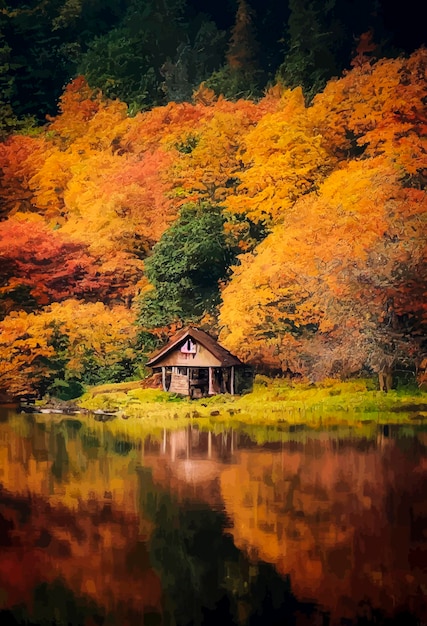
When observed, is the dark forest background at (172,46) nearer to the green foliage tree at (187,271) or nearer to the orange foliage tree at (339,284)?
the orange foliage tree at (339,284)

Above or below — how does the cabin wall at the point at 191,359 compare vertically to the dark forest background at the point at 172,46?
below

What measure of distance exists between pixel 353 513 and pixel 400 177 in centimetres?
777

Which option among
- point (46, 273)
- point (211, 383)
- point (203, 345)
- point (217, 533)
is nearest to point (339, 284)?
point (203, 345)

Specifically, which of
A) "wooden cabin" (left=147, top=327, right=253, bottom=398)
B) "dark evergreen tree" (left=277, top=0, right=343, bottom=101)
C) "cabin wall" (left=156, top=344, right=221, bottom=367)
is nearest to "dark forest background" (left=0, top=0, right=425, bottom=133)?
"dark evergreen tree" (left=277, top=0, right=343, bottom=101)

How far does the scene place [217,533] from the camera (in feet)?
20.5

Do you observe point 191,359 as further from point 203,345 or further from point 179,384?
point 179,384

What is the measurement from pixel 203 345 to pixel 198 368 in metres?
0.47

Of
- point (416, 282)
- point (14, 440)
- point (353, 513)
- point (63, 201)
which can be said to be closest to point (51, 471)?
point (14, 440)

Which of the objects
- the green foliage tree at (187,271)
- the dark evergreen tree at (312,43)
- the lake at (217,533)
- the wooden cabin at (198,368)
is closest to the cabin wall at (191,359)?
the wooden cabin at (198,368)

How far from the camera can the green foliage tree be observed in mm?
14688

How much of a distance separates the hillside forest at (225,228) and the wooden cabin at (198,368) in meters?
0.34

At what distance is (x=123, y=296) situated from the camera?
606 inches

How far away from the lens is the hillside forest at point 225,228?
12805mm

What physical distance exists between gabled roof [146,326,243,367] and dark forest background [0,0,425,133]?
192 inches
